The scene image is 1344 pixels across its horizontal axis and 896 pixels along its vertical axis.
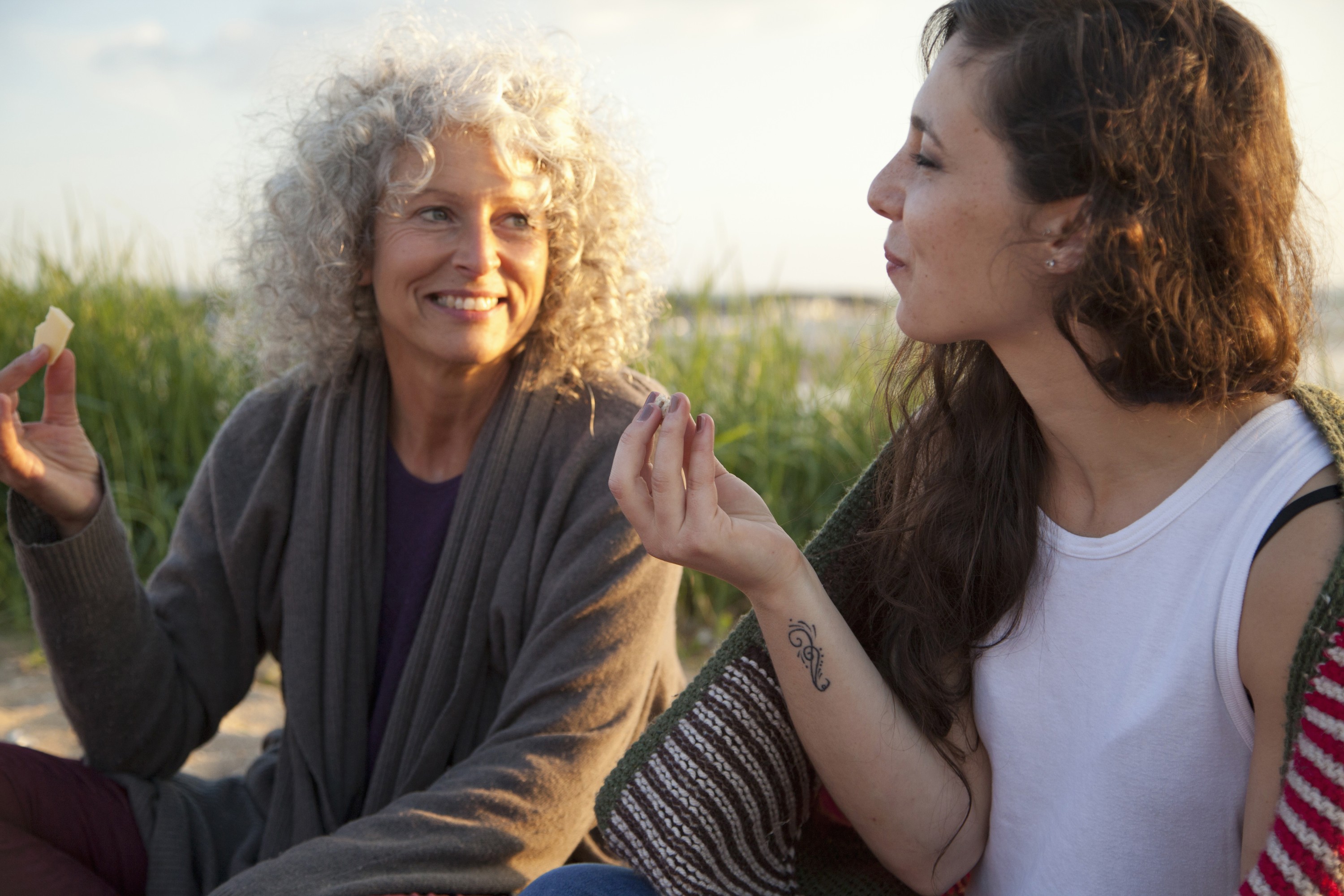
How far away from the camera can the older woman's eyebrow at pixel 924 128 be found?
1.51m

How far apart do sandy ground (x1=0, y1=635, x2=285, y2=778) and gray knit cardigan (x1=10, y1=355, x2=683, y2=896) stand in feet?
2.65

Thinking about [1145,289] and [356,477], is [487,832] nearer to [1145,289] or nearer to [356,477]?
[356,477]

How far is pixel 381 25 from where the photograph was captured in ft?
8.32

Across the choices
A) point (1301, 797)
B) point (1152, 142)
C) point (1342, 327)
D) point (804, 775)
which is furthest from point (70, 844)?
point (1342, 327)

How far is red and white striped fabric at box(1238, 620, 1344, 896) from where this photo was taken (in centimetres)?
126

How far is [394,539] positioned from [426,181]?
2.60 ft

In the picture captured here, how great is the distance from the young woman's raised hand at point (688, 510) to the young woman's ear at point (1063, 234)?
0.51 metres

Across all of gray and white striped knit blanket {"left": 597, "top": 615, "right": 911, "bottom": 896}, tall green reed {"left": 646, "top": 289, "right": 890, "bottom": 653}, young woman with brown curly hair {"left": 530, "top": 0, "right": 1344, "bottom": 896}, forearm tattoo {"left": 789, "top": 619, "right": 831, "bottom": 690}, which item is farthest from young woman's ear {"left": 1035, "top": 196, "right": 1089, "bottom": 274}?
tall green reed {"left": 646, "top": 289, "right": 890, "bottom": 653}

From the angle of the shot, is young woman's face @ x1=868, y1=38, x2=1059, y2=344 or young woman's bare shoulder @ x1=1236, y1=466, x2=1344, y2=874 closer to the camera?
young woman's bare shoulder @ x1=1236, y1=466, x2=1344, y2=874

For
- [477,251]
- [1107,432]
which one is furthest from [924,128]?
[477,251]

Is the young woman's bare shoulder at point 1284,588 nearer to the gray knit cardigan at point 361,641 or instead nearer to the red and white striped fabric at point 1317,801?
the red and white striped fabric at point 1317,801

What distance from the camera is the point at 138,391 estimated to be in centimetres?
501

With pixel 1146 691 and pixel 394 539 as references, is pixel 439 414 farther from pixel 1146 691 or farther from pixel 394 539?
pixel 1146 691

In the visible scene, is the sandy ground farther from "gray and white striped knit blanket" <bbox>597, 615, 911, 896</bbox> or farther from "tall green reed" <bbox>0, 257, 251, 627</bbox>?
"gray and white striped knit blanket" <bbox>597, 615, 911, 896</bbox>
